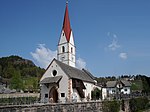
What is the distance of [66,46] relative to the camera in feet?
177

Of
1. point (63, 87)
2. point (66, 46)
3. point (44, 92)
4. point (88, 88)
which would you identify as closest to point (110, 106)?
point (63, 87)

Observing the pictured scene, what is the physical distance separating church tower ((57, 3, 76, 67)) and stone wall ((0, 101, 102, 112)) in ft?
77.1

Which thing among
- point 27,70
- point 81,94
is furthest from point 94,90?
point 27,70

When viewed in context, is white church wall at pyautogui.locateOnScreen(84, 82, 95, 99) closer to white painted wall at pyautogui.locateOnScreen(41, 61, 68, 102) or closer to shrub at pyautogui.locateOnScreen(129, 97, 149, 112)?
white painted wall at pyautogui.locateOnScreen(41, 61, 68, 102)

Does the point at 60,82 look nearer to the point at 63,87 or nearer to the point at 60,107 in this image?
the point at 63,87

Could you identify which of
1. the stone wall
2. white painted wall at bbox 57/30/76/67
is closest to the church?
the stone wall

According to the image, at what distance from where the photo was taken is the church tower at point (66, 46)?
53.7 meters

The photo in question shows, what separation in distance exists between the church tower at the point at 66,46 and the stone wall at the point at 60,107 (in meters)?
23.5

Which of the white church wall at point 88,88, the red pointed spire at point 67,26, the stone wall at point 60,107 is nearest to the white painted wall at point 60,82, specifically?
the stone wall at point 60,107

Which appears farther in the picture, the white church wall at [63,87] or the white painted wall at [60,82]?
the white painted wall at [60,82]

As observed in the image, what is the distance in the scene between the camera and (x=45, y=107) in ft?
69.7

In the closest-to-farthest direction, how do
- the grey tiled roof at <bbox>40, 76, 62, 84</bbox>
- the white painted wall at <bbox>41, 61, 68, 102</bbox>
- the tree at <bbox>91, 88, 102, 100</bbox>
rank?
the white painted wall at <bbox>41, 61, 68, 102</bbox> → the grey tiled roof at <bbox>40, 76, 62, 84</bbox> → the tree at <bbox>91, 88, 102, 100</bbox>

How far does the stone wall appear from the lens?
1809cm

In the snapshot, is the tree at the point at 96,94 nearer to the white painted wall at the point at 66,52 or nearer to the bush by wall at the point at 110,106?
the white painted wall at the point at 66,52
